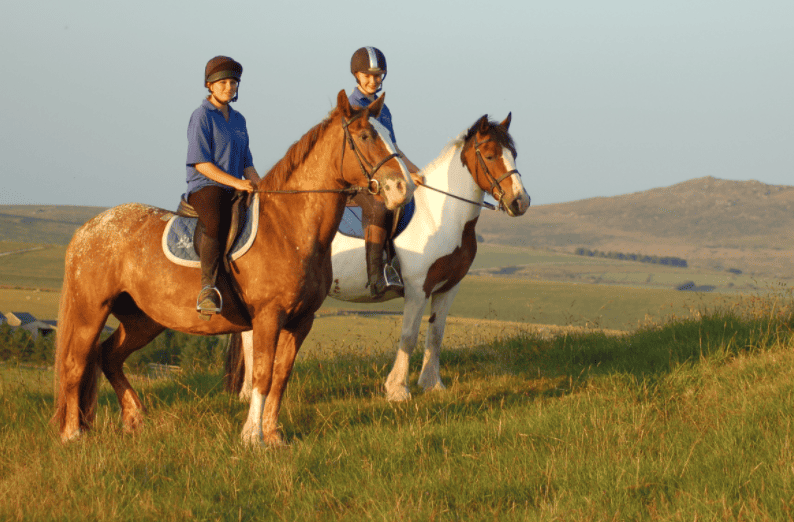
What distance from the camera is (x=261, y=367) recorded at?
→ 5.04m

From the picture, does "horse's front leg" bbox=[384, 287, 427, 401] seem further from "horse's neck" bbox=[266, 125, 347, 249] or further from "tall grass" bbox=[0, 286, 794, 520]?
"horse's neck" bbox=[266, 125, 347, 249]

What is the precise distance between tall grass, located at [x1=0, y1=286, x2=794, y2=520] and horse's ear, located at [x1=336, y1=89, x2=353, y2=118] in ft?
8.46

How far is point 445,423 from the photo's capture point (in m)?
5.54

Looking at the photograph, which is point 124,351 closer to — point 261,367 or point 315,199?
point 261,367

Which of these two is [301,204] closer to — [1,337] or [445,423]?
[445,423]

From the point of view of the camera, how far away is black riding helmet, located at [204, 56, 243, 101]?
16.8 ft

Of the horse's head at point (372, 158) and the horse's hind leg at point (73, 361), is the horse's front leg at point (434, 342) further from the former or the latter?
the horse's hind leg at point (73, 361)

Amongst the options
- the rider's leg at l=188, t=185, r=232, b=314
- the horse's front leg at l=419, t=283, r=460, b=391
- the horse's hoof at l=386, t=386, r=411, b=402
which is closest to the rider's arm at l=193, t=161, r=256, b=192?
the rider's leg at l=188, t=185, r=232, b=314

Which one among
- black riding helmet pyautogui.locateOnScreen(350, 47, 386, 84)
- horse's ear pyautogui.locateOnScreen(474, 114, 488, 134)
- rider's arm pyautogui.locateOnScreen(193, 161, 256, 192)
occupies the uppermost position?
black riding helmet pyautogui.locateOnScreen(350, 47, 386, 84)

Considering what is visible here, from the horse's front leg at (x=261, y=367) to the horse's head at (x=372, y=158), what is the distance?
1.31 m

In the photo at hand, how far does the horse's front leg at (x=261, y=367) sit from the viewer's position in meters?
4.95

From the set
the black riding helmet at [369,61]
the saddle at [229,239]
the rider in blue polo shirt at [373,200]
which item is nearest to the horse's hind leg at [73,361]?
the saddle at [229,239]

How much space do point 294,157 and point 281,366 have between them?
1.76 meters

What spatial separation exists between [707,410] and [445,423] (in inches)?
93.7
